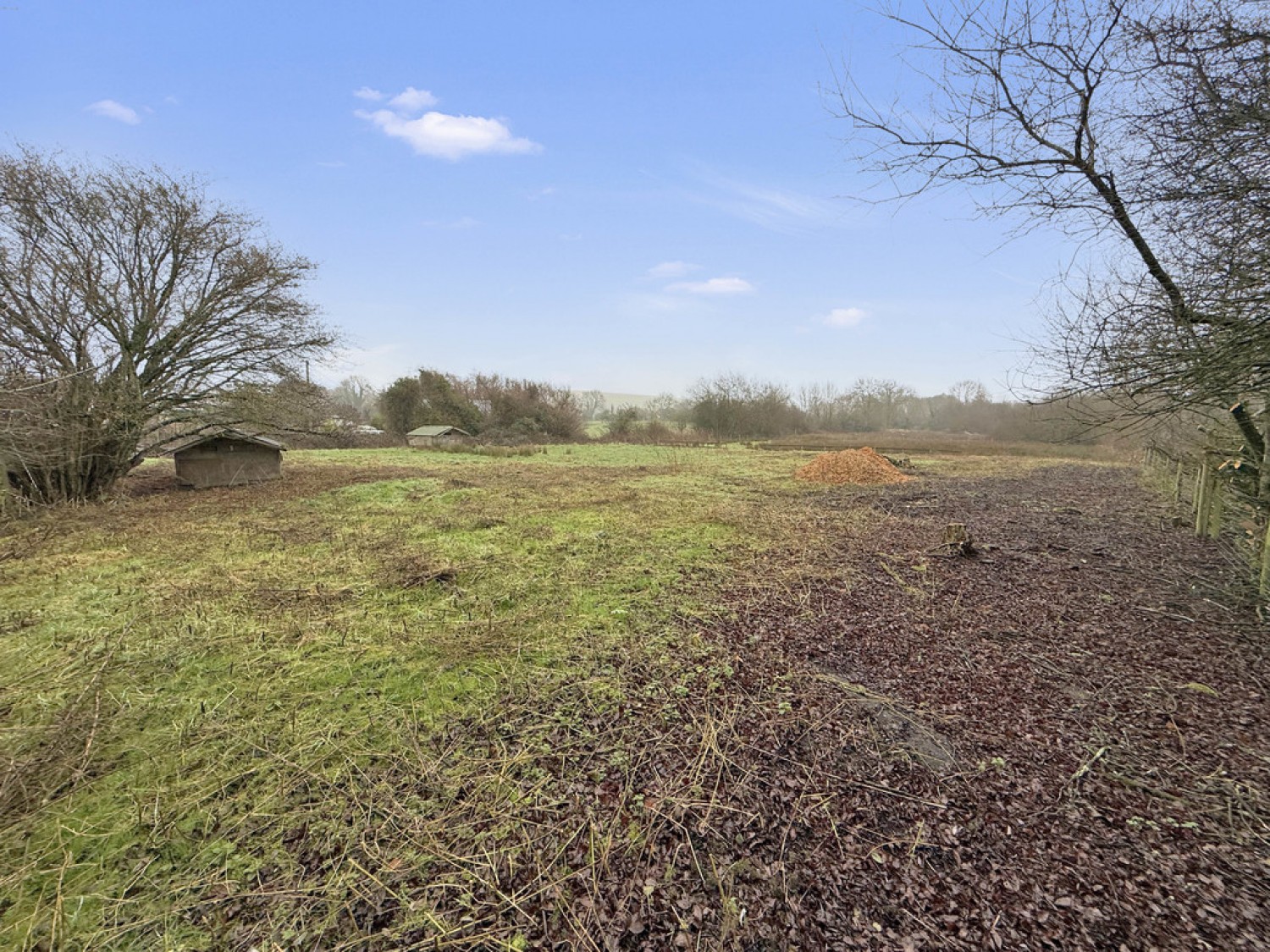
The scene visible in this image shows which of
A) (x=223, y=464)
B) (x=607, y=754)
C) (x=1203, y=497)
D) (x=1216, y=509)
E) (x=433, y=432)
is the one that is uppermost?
(x=433, y=432)

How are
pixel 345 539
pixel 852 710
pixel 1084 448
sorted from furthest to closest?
pixel 1084 448 < pixel 345 539 < pixel 852 710

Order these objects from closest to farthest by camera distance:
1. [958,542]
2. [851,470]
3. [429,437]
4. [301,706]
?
1. [301,706]
2. [958,542]
3. [851,470]
4. [429,437]

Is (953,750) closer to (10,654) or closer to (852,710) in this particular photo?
(852,710)

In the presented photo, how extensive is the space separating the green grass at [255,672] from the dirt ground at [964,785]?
90 centimetres

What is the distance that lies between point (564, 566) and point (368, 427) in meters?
32.7

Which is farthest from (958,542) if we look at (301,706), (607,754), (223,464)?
(223,464)

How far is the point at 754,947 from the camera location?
1570mm

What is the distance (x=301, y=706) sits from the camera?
2.86 meters

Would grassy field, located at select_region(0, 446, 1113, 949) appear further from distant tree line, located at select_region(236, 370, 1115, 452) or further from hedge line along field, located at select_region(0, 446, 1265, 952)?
distant tree line, located at select_region(236, 370, 1115, 452)

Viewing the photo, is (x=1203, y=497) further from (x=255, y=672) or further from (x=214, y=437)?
(x=214, y=437)

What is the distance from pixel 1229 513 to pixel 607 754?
9221mm

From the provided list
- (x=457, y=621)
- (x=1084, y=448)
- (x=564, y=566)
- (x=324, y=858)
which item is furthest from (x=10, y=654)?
(x=1084, y=448)

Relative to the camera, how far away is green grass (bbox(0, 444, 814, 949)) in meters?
1.83

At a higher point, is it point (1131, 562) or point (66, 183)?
point (66, 183)
